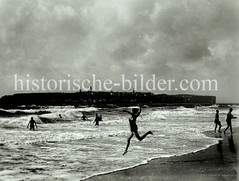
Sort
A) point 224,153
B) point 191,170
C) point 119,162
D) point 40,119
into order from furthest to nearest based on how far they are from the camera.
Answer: point 40,119
point 224,153
point 119,162
point 191,170

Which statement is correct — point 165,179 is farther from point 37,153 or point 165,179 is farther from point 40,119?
point 40,119

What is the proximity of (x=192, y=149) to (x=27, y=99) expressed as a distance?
582ft

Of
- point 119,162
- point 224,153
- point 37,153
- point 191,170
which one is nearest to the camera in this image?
point 191,170

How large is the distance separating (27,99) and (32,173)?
7087 inches

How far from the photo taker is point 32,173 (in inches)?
364

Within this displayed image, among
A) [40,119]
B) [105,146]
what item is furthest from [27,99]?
[105,146]

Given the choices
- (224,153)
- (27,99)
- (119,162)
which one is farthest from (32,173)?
(27,99)

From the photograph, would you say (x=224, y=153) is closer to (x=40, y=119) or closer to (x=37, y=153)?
(x=37, y=153)

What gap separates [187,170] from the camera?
360 inches

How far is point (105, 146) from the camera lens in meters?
15.0

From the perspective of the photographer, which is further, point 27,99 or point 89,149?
point 27,99

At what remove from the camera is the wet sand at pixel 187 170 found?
8305 millimetres

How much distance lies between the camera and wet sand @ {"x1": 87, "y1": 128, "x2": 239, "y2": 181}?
8.30 meters

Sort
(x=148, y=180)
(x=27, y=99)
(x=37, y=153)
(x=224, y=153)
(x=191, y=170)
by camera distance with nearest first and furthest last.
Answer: (x=148, y=180)
(x=191, y=170)
(x=224, y=153)
(x=37, y=153)
(x=27, y=99)
